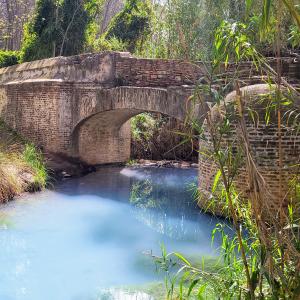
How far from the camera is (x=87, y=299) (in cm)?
483

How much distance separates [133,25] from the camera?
1944 cm

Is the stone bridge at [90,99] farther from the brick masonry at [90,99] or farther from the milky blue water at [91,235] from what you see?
the milky blue water at [91,235]

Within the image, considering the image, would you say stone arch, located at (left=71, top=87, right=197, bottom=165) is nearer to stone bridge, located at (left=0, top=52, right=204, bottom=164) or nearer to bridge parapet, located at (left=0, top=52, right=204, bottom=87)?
stone bridge, located at (left=0, top=52, right=204, bottom=164)

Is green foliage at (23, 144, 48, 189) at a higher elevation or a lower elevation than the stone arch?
lower

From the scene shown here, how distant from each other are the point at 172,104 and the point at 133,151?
5.64 m

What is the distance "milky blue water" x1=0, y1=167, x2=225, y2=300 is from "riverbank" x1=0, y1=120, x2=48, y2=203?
247 mm

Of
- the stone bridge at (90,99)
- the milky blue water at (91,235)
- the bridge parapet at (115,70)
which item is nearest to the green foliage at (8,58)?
the stone bridge at (90,99)

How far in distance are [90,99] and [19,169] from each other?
2788 mm

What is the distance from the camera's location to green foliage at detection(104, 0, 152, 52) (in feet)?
63.7

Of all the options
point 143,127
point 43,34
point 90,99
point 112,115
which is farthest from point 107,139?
point 43,34

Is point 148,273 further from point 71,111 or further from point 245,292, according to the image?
point 71,111

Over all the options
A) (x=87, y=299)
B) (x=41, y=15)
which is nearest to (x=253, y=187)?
(x=87, y=299)

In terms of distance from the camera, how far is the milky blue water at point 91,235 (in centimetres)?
535

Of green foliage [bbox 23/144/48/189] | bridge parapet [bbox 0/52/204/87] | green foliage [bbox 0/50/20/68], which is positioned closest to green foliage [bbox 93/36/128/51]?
green foliage [bbox 0/50/20/68]
